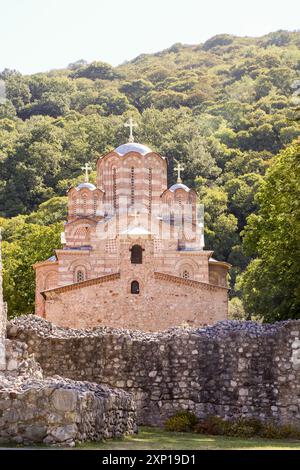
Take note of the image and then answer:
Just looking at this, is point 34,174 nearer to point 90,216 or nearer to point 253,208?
point 253,208

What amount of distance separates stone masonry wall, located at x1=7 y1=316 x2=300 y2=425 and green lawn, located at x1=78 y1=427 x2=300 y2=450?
1.21m

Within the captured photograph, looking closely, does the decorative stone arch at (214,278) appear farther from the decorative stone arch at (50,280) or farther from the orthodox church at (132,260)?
the decorative stone arch at (50,280)

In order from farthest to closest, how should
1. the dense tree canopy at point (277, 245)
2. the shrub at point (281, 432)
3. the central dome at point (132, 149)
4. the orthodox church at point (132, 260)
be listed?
1. the central dome at point (132, 149)
2. the orthodox church at point (132, 260)
3. the dense tree canopy at point (277, 245)
4. the shrub at point (281, 432)

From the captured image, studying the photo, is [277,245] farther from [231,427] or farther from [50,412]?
[50,412]

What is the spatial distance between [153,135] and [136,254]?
58.1 metres

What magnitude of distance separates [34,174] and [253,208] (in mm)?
19838

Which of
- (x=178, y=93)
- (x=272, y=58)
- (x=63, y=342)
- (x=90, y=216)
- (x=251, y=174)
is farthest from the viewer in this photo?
(x=272, y=58)

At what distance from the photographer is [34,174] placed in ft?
304

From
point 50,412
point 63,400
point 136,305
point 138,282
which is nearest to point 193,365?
point 63,400

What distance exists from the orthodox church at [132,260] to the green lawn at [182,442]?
23.5 meters

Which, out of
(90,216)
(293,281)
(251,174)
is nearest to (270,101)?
(251,174)

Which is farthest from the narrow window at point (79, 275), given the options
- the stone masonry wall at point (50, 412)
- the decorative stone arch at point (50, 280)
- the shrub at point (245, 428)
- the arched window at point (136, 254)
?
the stone masonry wall at point (50, 412)

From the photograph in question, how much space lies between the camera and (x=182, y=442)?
674 inches

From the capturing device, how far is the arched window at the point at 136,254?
45.7 meters
